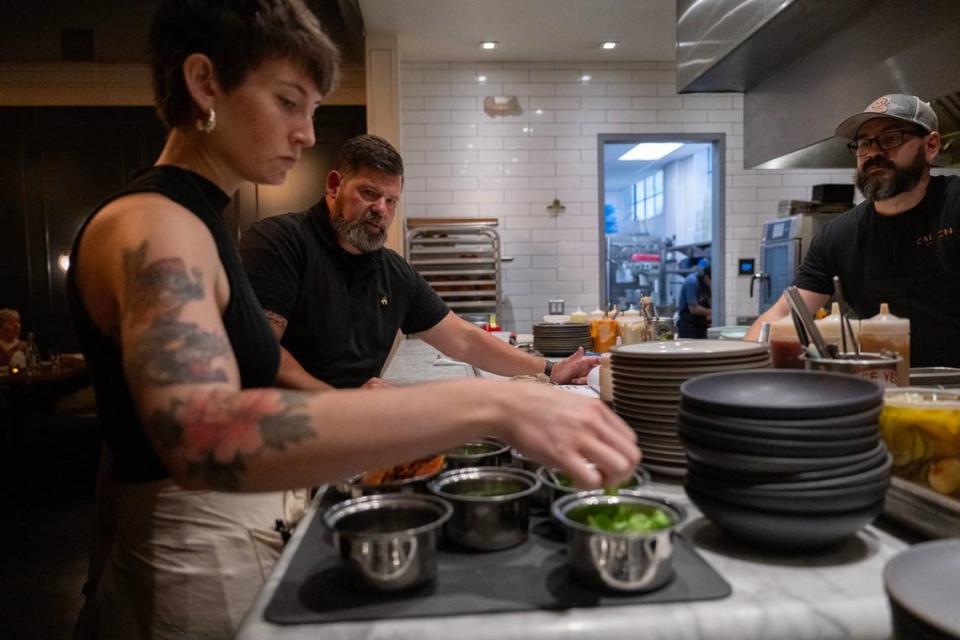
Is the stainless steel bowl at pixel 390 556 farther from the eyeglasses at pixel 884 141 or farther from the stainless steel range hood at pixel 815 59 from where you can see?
the eyeglasses at pixel 884 141

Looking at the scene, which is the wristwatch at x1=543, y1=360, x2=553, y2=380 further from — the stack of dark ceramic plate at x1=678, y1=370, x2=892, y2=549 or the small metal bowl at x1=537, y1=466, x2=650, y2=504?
the stack of dark ceramic plate at x1=678, y1=370, x2=892, y2=549

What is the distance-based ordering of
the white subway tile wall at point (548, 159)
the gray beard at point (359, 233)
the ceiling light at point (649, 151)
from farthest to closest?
the ceiling light at point (649, 151) → the white subway tile wall at point (548, 159) → the gray beard at point (359, 233)

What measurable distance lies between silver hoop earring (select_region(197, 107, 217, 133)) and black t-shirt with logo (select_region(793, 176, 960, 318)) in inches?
107

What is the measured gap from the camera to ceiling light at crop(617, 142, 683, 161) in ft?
29.6

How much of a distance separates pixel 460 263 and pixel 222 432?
4.93 meters

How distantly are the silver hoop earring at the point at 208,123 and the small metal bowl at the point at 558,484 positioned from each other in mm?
815

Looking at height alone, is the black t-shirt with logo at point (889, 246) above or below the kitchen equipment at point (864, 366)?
above

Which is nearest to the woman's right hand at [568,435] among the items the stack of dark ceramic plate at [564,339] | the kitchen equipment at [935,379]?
the kitchen equipment at [935,379]

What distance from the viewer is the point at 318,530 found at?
3.76 feet

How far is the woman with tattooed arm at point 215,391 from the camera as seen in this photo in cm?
88

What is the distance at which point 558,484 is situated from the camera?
117 cm

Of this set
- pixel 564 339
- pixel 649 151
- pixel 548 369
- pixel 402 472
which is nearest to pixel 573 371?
pixel 548 369

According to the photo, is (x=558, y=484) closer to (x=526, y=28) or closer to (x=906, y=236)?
(x=906, y=236)

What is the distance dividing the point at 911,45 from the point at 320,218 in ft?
7.05
